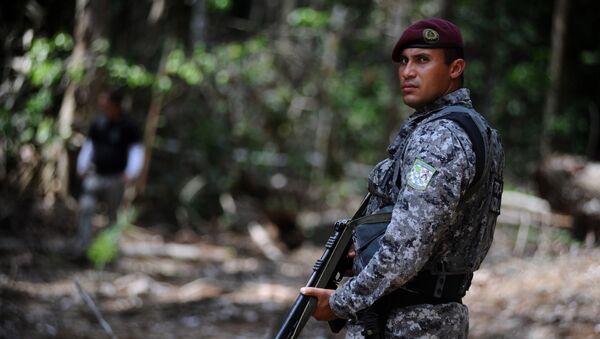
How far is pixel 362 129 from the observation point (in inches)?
723

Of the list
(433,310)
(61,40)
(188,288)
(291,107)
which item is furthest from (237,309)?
(291,107)

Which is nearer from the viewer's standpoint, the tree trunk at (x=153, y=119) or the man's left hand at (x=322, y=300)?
the man's left hand at (x=322, y=300)

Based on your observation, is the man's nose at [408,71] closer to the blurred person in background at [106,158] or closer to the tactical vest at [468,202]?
the tactical vest at [468,202]

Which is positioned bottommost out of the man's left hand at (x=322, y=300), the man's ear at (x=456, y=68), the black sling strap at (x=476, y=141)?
the man's left hand at (x=322, y=300)

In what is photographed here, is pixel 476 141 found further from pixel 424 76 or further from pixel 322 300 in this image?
pixel 322 300

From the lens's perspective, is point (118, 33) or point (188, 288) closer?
point (188, 288)

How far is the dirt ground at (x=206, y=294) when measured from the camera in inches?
236

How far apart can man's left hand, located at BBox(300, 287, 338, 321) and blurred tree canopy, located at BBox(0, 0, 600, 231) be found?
17.2 ft

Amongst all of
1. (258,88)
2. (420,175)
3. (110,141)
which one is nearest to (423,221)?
(420,175)

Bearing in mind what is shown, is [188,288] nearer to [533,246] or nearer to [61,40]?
[61,40]

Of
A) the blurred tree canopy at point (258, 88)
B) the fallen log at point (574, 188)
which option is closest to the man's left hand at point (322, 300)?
the blurred tree canopy at point (258, 88)

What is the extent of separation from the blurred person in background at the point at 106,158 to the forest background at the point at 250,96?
0.56m

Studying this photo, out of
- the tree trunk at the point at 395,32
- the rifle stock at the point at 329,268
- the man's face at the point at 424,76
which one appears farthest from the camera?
the tree trunk at the point at 395,32

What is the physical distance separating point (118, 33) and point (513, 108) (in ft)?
24.6
